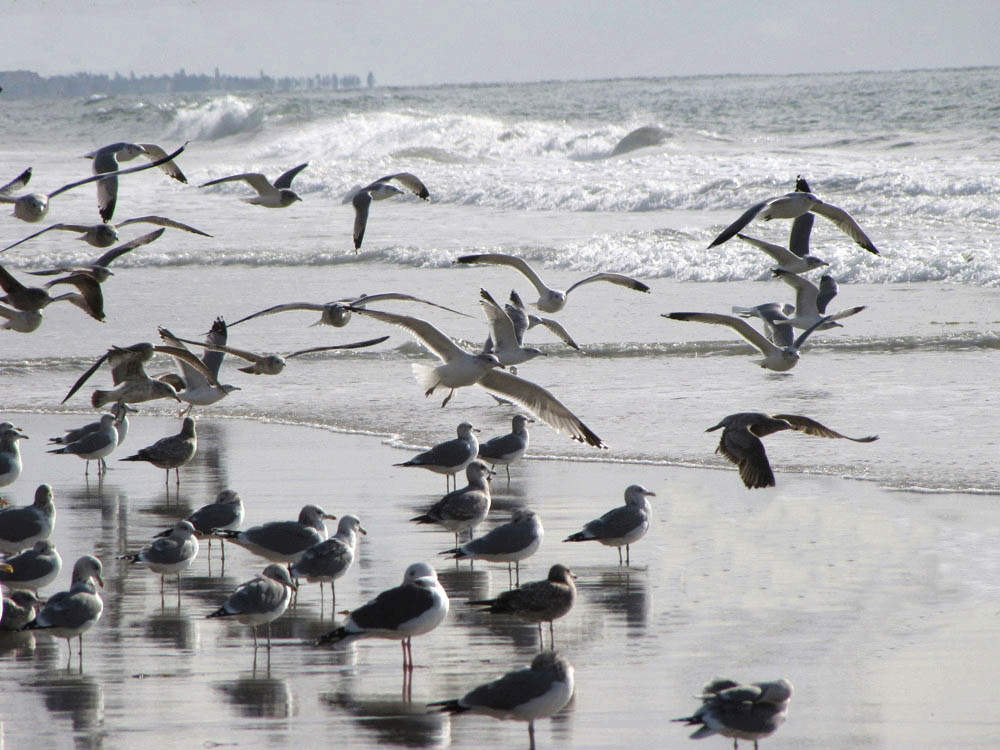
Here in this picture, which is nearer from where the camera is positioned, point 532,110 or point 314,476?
point 314,476

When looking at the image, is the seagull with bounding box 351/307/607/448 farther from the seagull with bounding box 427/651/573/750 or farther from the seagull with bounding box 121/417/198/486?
the seagull with bounding box 427/651/573/750

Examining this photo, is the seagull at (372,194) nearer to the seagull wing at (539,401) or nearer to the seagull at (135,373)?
the seagull at (135,373)

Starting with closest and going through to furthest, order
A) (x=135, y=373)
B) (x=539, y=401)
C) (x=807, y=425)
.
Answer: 1. (x=807, y=425)
2. (x=539, y=401)
3. (x=135, y=373)

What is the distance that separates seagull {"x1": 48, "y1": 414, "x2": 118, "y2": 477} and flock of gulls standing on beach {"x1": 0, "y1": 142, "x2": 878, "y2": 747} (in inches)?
0.6

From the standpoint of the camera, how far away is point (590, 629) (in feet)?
21.2

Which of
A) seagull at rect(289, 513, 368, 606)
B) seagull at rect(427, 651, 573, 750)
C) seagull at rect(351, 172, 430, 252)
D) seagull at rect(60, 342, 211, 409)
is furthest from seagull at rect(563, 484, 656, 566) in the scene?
seagull at rect(351, 172, 430, 252)

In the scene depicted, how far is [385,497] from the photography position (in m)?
9.20

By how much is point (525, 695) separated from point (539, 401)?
14.8ft

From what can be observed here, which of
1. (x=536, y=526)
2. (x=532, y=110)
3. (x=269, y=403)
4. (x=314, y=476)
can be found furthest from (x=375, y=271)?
(x=532, y=110)

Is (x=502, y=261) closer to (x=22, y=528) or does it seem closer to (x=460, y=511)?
(x=460, y=511)

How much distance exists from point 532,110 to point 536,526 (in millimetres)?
58823

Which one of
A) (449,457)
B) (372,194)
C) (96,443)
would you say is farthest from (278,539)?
(372,194)

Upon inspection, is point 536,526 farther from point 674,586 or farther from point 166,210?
point 166,210

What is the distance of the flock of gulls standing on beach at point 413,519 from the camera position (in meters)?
4.95
